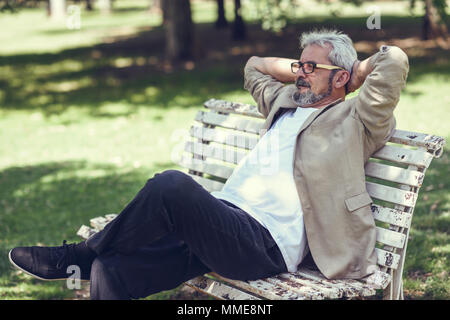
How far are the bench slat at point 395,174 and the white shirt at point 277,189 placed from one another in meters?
0.46

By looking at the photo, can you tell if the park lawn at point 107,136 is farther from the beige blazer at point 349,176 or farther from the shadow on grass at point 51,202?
the beige blazer at point 349,176

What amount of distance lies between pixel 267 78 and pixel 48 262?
182 cm

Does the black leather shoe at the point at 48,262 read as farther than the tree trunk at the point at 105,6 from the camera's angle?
No

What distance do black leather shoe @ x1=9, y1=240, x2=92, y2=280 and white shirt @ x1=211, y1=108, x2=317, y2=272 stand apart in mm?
876

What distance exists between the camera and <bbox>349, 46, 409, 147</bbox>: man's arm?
3123mm

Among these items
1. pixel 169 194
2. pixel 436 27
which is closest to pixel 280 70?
pixel 169 194

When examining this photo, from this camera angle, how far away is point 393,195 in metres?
3.31

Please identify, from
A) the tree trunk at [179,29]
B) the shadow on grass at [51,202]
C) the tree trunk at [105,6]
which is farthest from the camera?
the tree trunk at [105,6]

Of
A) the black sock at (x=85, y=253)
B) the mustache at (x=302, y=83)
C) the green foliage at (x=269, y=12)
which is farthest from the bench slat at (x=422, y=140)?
the green foliage at (x=269, y=12)

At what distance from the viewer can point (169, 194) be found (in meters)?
3.00

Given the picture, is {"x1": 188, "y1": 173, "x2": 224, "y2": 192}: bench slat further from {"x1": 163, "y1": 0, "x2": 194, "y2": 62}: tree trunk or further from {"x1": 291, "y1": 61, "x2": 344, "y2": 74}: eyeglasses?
{"x1": 163, "y1": 0, "x2": 194, "y2": 62}: tree trunk

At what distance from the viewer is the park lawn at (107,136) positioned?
4.74 metres

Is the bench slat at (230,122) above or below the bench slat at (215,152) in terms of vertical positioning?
above
